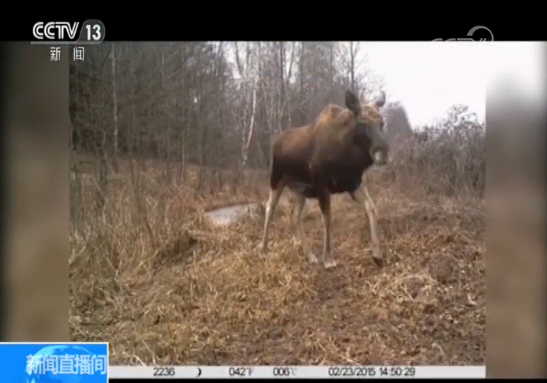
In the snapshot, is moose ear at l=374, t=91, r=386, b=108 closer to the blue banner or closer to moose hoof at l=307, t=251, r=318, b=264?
moose hoof at l=307, t=251, r=318, b=264

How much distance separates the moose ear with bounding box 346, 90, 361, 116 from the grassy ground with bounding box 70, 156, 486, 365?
20 cm

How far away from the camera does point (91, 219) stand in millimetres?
1729

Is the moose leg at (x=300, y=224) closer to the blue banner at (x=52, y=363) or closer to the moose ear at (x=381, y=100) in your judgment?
the moose ear at (x=381, y=100)

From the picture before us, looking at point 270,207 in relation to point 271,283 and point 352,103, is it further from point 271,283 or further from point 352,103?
point 352,103

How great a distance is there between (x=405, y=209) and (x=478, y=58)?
0.40 metres

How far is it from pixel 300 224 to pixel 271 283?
163 millimetres

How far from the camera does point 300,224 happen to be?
5.74 feet

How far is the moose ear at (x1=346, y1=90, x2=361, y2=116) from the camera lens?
173 cm

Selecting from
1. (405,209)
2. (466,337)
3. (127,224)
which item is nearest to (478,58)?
(405,209)

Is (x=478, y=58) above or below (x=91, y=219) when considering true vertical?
above

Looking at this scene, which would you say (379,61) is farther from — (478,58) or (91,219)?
(91,219)

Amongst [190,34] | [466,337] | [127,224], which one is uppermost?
[190,34]

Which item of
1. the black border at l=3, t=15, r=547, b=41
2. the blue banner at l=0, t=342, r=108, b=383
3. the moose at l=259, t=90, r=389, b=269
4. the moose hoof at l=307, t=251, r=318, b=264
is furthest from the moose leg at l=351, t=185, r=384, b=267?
the blue banner at l=0, t=342, r=108, b=383

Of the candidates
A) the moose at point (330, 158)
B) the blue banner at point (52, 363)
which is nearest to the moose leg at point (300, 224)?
the moose at point (330, 158)
